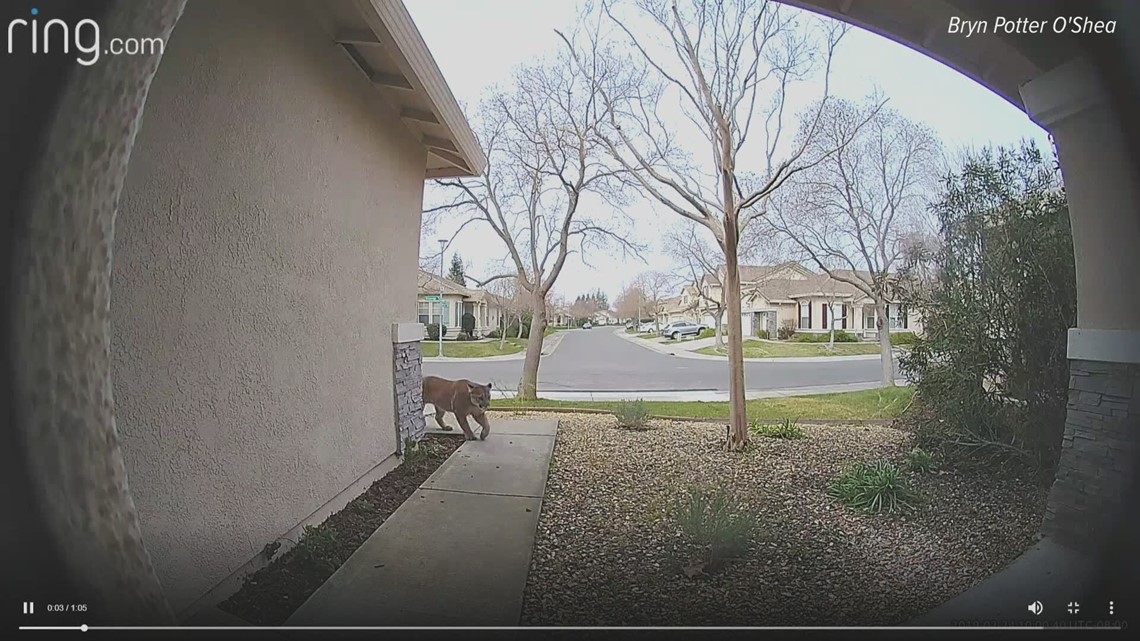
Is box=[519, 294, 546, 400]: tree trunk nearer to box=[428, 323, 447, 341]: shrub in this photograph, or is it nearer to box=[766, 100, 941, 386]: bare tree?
box=[428, 323, 447, 341]: shrub

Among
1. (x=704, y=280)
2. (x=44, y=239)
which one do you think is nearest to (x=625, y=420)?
(x=704, y=280)

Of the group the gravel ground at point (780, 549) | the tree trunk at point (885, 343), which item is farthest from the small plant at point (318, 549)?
the tree trunk at point (885, 343)

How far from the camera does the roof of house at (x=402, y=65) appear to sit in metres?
1.94

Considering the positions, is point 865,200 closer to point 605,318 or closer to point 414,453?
point 414,453

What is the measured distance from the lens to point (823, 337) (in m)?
4.68

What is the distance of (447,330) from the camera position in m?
4.65

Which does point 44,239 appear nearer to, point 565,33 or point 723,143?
point 565,33

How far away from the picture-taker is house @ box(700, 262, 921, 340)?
3.88 metres

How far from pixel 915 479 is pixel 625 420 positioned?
2.27 meters

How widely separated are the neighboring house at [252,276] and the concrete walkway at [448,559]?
12.7 inches

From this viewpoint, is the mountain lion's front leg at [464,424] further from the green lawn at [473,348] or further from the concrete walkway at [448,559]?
the green lawn at [473,348]

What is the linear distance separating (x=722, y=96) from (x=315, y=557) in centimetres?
373

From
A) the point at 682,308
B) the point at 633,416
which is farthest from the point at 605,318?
the point at 633,416

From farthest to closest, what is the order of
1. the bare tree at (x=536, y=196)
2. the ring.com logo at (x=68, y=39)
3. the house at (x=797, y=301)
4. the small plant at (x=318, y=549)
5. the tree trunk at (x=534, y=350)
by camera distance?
1. the tree trunk at (x=534, y=350)
2. the bare tree at (x=536, y=196)
3. the house at (x=797, y=301)
4. the small plant at (x=318, y=549)
5. the ring.com logo at (x=68, y=39)
